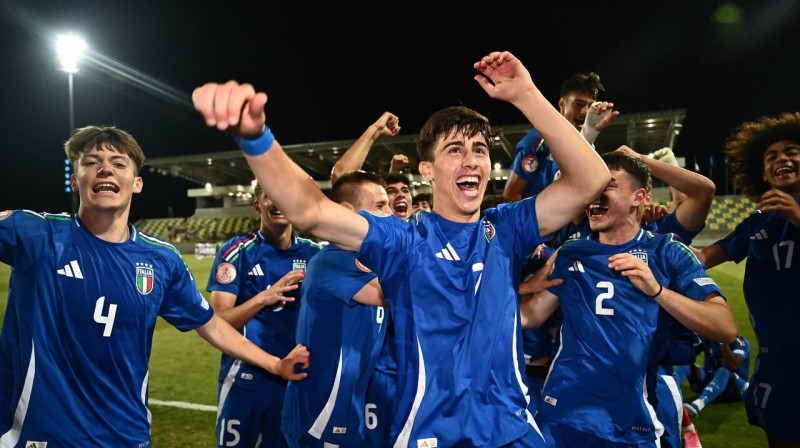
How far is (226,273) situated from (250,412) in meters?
1.07

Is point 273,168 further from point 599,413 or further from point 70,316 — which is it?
point 599,413

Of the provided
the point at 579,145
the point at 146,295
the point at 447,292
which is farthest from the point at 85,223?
the point at 579,145

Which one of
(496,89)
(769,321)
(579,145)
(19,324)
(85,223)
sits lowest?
(769,321)

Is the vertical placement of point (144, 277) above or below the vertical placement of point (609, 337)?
above

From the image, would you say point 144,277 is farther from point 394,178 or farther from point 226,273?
point 394,178

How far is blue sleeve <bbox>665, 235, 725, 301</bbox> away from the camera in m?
2.95

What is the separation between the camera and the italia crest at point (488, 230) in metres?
2.44

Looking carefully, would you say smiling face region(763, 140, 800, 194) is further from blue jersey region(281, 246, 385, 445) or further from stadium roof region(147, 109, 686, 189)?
stadium roof region(147, 109, 686, 189)

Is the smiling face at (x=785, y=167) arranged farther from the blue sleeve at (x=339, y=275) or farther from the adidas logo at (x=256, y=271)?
the adidas logo at (x=256, y=271)

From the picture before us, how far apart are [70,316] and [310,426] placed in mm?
1443

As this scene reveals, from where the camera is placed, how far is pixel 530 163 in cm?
484

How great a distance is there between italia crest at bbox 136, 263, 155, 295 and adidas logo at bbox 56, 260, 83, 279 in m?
0.28

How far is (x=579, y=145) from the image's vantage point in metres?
2.22

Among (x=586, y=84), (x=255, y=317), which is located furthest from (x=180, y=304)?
(x=586, y=84)
